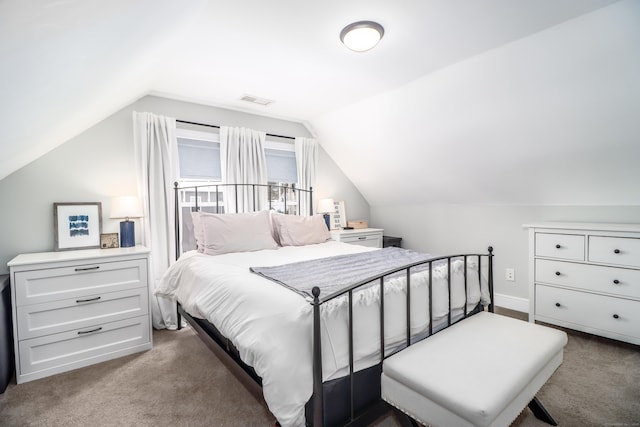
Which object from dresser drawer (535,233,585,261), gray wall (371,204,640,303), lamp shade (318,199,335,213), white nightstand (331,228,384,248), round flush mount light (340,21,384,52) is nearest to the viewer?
round flush mount light (340,21,384,52)

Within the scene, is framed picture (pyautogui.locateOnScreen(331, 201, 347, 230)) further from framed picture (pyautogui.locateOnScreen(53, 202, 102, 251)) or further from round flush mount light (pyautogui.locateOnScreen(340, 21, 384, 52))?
framed picture (pyautogui.locateOnScreen(53, 202, 102, 251))

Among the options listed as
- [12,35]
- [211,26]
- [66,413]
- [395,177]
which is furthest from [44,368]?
[395,177]

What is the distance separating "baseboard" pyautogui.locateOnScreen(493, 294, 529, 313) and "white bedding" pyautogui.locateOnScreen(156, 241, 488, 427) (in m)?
1.63

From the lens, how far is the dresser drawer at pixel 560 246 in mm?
2590

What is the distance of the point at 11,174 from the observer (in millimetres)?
2473

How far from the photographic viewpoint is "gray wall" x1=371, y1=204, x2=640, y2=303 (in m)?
2.94

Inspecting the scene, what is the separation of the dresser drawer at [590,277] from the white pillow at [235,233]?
2.41 metres

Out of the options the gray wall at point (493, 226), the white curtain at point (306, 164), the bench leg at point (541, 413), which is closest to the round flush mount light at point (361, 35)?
the white curtain at point (306, 164)

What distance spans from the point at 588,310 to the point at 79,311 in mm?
3895

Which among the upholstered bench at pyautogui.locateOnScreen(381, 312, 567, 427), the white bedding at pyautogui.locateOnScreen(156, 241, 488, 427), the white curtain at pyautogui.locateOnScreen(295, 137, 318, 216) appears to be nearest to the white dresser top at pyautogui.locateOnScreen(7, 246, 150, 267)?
the white bedding at pyautogui.locateOnScreen(156, 241, 488, 427)

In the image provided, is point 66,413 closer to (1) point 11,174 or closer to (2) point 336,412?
(2) point 336,412

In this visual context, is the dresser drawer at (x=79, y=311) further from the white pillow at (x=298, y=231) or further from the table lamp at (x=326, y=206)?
the table lamp at (x=326, y=206)

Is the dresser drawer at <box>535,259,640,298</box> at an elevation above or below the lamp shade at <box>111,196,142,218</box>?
below

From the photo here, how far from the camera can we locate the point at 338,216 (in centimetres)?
441
